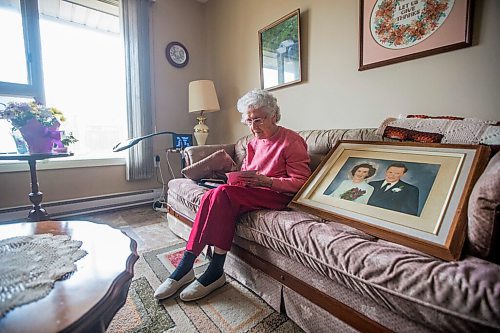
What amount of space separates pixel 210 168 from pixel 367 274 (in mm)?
1364

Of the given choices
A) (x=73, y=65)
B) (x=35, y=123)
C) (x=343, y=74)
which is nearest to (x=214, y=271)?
(x=343, y=74)

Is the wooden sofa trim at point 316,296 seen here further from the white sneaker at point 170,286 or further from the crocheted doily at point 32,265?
the crocheted doily at point 32,265

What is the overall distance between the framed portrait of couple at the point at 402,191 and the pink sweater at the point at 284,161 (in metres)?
0.07

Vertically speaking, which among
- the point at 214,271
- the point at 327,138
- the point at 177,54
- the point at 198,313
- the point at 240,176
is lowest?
the point at 198,313

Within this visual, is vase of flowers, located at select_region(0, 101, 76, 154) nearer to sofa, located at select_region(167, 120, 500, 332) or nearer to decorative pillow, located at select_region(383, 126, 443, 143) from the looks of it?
sofa, located at select_region(167, 120, 500, 332)

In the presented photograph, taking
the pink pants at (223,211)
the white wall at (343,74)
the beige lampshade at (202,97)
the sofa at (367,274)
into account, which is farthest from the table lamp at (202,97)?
the sofa at (367,274)

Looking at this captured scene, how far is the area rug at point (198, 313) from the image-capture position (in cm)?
102

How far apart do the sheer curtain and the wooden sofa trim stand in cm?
195

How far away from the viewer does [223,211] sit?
120cm

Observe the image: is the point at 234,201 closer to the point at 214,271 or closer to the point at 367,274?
the point at 214,271

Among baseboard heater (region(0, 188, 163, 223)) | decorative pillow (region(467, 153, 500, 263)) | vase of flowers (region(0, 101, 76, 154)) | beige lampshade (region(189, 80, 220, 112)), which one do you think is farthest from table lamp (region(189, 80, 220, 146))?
decorative pillow (region(467, 153, 500, 263))

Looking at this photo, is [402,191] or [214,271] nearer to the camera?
[402,191]

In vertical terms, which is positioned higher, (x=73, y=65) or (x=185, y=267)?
(x=73, y=65)

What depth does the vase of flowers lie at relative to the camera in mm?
1779
